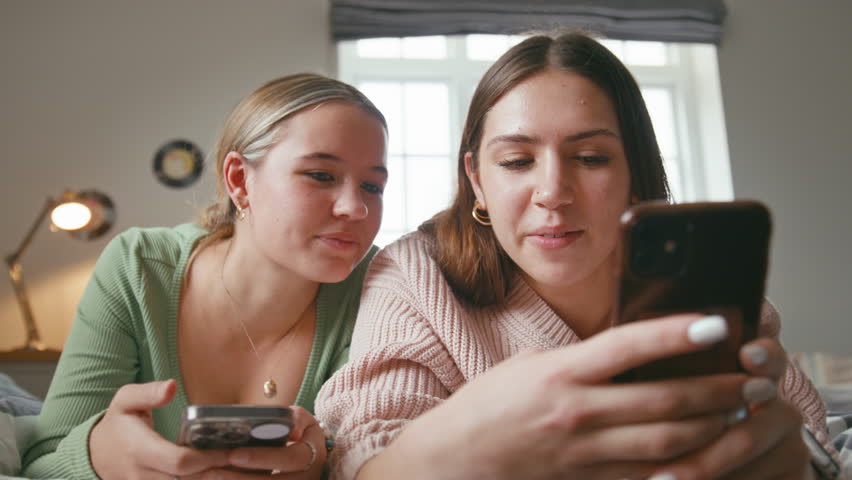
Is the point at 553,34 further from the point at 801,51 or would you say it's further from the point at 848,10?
the point at 848,10

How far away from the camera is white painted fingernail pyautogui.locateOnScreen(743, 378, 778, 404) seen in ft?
1.66

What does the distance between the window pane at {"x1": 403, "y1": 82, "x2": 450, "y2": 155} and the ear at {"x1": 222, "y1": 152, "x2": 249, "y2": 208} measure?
2.20 m

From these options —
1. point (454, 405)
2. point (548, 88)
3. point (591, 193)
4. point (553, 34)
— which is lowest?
point (454, 405)

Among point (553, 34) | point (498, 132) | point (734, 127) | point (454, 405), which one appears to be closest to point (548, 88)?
point (498, 132)

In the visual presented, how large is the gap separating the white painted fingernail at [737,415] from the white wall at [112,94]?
2622 mm

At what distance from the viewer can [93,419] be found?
921mm

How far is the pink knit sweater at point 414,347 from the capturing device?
2.69ft

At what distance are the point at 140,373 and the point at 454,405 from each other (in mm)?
843

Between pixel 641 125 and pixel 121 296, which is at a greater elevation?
pixel 641 125

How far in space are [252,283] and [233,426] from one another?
24.2 inches

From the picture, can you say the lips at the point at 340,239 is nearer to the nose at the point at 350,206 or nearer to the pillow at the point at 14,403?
the nose at the point at 350,206

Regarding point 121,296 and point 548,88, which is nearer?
point 548,88

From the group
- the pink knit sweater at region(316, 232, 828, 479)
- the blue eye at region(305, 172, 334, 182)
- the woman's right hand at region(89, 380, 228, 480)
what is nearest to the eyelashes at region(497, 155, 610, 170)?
the pink knit sweater at region(316, 232, 828, 479)

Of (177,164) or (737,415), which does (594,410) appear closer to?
(737,415)
